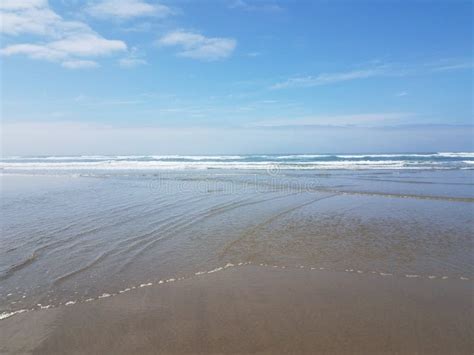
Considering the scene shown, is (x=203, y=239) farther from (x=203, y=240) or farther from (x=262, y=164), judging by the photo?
(x=262, y=164)

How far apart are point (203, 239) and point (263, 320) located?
11.8ft

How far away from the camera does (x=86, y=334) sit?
3604 mm

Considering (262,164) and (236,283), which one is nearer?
(236,283)

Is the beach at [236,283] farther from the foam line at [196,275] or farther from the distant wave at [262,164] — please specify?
the distant wave at [262,164]

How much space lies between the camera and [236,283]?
195 inches

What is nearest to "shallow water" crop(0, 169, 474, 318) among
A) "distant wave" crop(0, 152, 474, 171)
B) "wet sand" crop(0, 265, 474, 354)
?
"wet sand" crop(0, 265, 474, 354)

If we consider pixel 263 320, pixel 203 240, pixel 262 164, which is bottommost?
pixel 263 320

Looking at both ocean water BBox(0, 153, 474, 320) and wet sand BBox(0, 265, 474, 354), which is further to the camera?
ocean water BBox(0, 153, 474, 320)

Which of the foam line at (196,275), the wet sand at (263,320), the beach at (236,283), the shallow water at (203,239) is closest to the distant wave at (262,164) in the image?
the shallow water at (203,239)

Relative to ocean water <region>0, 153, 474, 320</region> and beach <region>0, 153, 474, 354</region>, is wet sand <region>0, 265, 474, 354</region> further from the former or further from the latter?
ocean water <region>0, 153, 474, 320</region>

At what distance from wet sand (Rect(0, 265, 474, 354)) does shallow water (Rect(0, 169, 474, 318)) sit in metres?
0.57

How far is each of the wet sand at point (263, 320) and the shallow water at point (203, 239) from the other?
22.4 inches

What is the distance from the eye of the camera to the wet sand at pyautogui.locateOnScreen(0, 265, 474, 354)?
339 centimetres

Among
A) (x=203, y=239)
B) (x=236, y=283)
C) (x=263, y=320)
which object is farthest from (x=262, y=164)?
(x=263, y=320)
